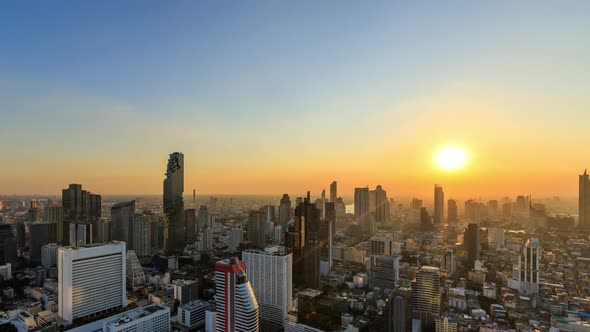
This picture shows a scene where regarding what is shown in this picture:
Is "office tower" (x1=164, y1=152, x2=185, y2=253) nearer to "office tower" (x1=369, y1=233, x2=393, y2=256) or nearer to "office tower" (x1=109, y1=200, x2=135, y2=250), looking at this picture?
"office tower" (x1=109, y1=200, x2=135, y2=250)

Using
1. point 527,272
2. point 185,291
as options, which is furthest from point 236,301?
point 527,272

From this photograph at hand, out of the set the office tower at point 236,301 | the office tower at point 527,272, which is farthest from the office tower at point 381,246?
the office tower at point 236,301

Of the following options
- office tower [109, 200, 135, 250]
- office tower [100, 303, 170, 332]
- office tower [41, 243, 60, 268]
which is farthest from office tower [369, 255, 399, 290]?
office tower [41, 243, 60, 268]

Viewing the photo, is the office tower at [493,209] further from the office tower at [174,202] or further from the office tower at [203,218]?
the office tower at [174,202]

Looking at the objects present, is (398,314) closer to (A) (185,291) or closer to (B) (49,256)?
(A) (185,291)

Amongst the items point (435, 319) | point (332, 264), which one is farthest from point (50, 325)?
point (332, 264)

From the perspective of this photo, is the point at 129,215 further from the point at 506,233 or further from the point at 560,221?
the point at 560,221
